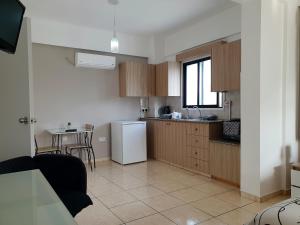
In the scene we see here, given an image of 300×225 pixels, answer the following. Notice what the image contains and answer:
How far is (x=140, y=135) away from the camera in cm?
493

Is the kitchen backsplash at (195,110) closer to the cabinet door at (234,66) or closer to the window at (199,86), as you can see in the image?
the window at (199,86)

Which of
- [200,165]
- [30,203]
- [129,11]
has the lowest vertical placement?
[200,165]

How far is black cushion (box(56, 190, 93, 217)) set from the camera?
1814 millimetres

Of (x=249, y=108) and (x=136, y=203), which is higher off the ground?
(x=249, y=108)

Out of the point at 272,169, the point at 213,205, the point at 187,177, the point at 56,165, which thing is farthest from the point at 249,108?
the point at 56,165

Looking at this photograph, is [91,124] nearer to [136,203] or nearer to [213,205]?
[136,203]

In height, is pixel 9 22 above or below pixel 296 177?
above

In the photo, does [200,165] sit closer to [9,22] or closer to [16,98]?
[16,98]

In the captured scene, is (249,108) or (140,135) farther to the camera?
(140,135)

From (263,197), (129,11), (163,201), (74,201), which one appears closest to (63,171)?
(74,201)

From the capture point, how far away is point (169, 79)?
502cm

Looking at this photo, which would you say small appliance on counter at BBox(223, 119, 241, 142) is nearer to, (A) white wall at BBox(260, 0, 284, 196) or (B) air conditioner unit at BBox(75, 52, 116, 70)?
(A) white wall at BBox(260, 0, 284, 196)

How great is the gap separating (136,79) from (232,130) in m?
2.42

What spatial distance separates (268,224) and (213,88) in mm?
2694
